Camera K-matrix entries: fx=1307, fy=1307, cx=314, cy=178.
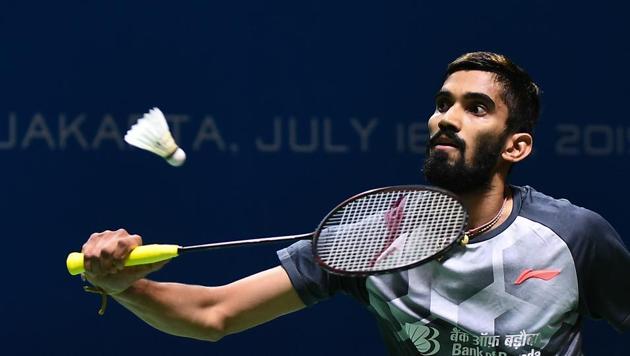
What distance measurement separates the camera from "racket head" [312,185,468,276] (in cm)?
275

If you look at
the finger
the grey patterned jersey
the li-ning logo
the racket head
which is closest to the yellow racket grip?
the finger

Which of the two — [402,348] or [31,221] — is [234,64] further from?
[402,348]

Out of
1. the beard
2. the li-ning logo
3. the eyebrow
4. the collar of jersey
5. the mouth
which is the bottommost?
the li-ning logo

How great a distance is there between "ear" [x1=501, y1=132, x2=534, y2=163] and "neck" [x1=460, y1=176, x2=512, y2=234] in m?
0.06

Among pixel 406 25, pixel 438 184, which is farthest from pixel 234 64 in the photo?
pixel 438 184

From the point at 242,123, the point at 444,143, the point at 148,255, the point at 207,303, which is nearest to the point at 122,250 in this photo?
the point at 148,255

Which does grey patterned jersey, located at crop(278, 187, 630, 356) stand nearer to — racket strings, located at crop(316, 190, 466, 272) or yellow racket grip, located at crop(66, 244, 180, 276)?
racket strings, located at crop(316, 190, 466, 272)

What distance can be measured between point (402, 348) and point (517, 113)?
60cm

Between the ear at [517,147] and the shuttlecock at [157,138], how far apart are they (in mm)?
743

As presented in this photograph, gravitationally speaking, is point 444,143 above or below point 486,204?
above

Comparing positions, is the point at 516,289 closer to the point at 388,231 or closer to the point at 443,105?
the point at 388,231

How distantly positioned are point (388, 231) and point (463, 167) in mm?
220

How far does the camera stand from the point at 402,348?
2910mm

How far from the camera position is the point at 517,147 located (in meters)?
3.01
